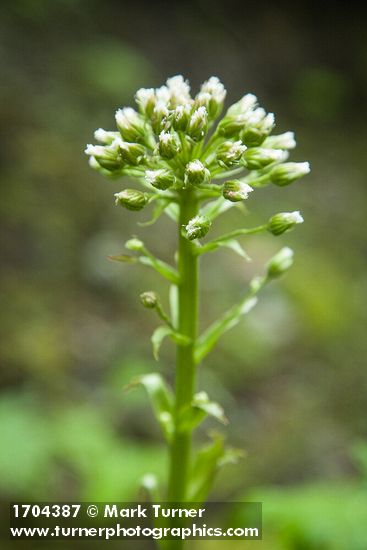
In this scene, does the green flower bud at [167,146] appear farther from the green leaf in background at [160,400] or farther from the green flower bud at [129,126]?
the green leaf in background at [160,400]

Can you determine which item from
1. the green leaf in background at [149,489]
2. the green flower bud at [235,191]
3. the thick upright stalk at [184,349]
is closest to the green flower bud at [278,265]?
the thick upright stalk at [184,349]

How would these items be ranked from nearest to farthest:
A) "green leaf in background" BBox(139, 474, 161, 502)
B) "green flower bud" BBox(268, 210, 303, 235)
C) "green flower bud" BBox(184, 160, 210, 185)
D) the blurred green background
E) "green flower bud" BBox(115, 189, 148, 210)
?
"green flower bud" BBox(184, 160, 210, 185) → "green flower bud" BBox(115, 189, 148, 210) → "green flower bud" BBox(268, 210, 303, 235) → "green leaf in background" BBox(139, 474, 161, 502) → the blurred green background

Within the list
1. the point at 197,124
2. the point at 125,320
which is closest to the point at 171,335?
the point at 197,124

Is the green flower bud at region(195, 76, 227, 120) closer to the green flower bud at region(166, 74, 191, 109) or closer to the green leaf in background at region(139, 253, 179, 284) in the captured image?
the green flower bud at region(166, 74, 191, 109)

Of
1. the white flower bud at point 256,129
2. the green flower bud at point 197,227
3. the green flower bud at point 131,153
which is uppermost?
the white flower bud at point 256,129

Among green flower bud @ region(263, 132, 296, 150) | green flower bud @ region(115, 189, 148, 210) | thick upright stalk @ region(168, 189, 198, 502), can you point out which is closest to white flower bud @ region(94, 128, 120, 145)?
green flower bud @ region(115, 189, 148, 210)

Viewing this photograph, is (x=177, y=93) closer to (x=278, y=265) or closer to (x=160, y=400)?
(x=278, y=265)

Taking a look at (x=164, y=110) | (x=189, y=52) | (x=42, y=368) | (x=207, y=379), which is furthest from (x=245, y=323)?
(x=189, y=52)
